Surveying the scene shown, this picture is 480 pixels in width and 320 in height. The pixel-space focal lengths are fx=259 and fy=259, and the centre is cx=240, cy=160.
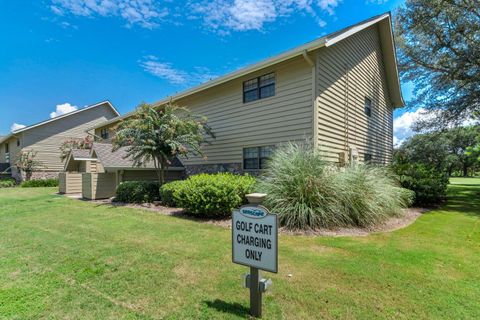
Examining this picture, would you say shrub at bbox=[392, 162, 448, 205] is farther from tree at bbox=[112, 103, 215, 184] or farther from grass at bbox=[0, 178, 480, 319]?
tree at bbox=[112, 103, 215, 184]

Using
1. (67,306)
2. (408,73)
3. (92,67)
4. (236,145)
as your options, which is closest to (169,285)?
(67,306)

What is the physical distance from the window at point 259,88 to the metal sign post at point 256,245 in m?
8.26

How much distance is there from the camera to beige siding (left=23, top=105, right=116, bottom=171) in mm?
24125

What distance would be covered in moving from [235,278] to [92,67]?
1772 centimetres

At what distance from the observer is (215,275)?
369 cm

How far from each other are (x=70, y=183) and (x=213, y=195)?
1203 cm

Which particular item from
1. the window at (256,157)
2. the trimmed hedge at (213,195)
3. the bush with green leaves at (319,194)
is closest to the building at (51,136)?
the window at (256,157)

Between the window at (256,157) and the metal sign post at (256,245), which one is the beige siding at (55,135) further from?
the metal sign post at (256,245)

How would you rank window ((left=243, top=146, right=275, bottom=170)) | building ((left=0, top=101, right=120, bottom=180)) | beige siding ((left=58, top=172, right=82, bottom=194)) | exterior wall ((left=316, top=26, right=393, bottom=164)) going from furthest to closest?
building ((left=0, top=101, right=120, bottom=180)) → beige siding ((left=58, top=172, right=82, bottom=194)) → window ((left=243, top=146, right=275, bottom=170)) → exterior wall ((left=316, top=26, right=393, bottom=164))

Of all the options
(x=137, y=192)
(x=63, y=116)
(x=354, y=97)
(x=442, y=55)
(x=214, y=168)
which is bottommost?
(x=137, y=192)

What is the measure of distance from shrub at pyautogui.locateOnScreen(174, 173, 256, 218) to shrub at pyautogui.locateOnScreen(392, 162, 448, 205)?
261 inches

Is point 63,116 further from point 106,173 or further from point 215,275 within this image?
point 215,275

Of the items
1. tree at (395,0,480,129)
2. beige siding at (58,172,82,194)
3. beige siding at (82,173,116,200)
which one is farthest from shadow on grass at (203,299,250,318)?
beige siding at (58,172,82,194)

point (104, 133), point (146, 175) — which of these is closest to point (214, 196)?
point (146, 175)
